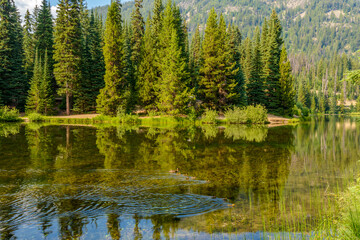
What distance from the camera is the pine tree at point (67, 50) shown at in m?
44.3

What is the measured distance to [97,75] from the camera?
1949 inches

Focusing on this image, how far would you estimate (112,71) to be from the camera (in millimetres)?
41938

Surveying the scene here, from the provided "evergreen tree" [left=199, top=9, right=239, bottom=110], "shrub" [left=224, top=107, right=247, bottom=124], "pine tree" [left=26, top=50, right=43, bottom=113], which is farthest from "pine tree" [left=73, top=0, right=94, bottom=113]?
"shrub" [left=224, top=107, right=247, bottom=124]

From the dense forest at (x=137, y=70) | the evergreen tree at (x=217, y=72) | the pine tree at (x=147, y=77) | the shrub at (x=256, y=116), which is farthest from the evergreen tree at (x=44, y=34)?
the shrub at (x=256, y=116)

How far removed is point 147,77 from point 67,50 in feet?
47.5

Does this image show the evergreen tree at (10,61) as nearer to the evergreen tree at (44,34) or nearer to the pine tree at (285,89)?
the evergreen tree at (44,34)

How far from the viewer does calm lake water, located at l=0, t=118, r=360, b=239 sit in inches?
231

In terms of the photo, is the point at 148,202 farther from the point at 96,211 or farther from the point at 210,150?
the point at 210,150

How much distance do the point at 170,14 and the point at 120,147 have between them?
32.8 meters

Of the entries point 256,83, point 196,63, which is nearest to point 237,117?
point 256,83

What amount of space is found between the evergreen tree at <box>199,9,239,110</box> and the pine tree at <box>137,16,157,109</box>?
779 cm

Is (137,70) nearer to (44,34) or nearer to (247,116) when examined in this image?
(247,116)

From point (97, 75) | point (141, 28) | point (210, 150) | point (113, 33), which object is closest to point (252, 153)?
point (210, 150)

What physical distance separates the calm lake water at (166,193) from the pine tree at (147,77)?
27997 millimetres
